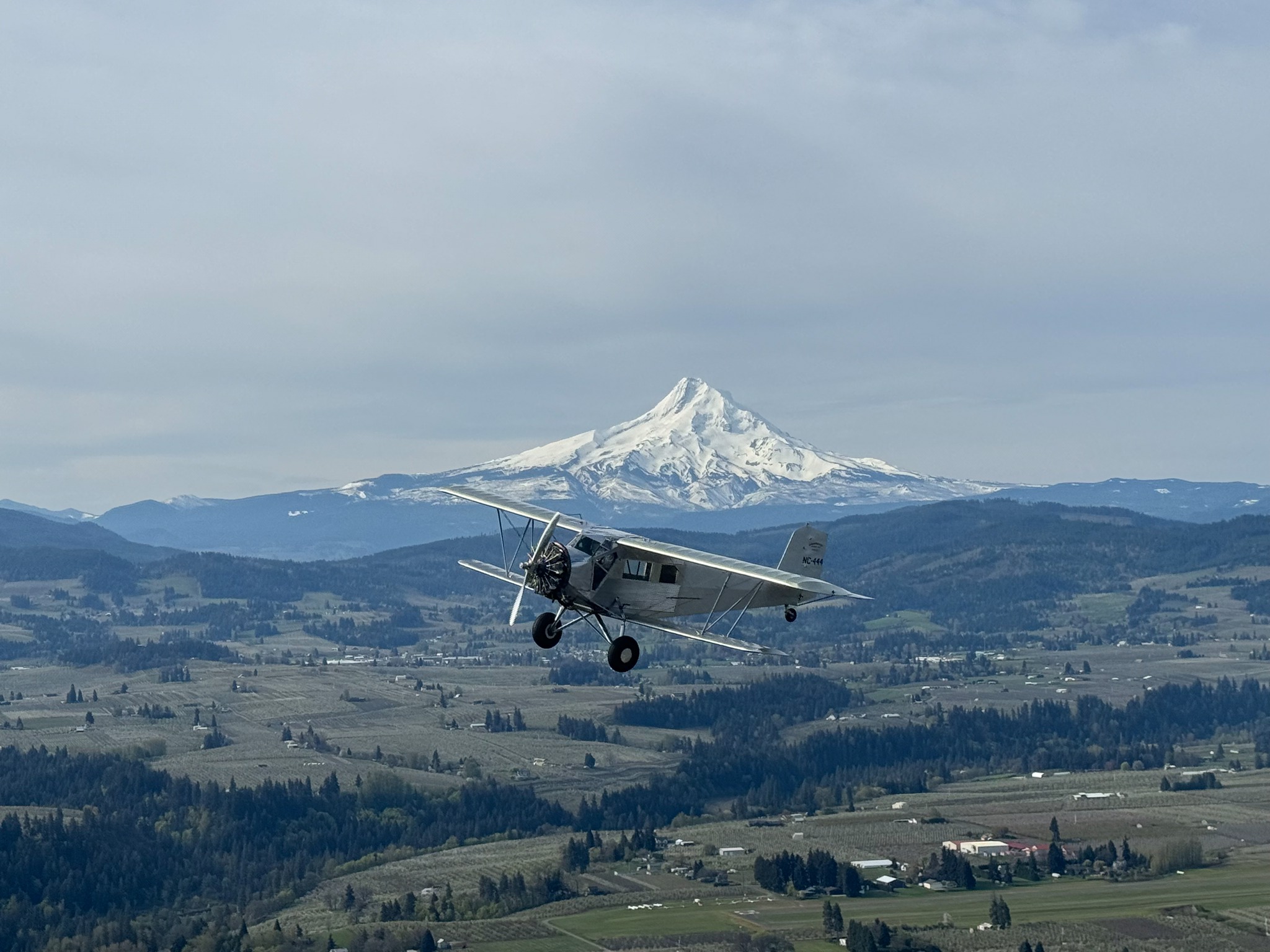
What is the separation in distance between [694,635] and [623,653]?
540 cm

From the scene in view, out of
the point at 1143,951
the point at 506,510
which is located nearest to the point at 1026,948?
the point at 1143,951

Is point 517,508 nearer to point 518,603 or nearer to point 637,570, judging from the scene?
point 637,570

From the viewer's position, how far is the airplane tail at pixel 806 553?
108750mm

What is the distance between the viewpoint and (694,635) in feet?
283

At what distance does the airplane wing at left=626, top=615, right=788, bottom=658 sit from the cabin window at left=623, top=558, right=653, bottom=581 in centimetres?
226

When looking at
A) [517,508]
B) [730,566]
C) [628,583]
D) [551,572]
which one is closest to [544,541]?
[551,572]

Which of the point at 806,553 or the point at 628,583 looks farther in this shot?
the point at 806,553

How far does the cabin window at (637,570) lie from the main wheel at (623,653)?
342cm

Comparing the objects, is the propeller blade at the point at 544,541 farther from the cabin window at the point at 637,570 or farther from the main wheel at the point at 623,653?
the main wheel at the point at 623,653

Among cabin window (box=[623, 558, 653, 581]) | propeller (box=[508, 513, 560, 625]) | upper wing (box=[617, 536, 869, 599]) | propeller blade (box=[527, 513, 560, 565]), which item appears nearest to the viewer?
propeller (box=[508, 513, 560, 625])

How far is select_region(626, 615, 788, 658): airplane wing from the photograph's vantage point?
83312 mm

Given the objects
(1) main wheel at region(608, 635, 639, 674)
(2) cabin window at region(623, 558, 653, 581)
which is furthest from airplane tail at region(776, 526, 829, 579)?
(1) main wheel at region(608, 635, 639, 674)

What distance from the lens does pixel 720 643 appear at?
85438mm

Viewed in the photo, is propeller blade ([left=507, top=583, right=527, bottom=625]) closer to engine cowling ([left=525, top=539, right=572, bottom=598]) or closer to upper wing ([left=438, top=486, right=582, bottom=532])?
engine cowling ([left=525, top=539, right=572, bottom=598])
